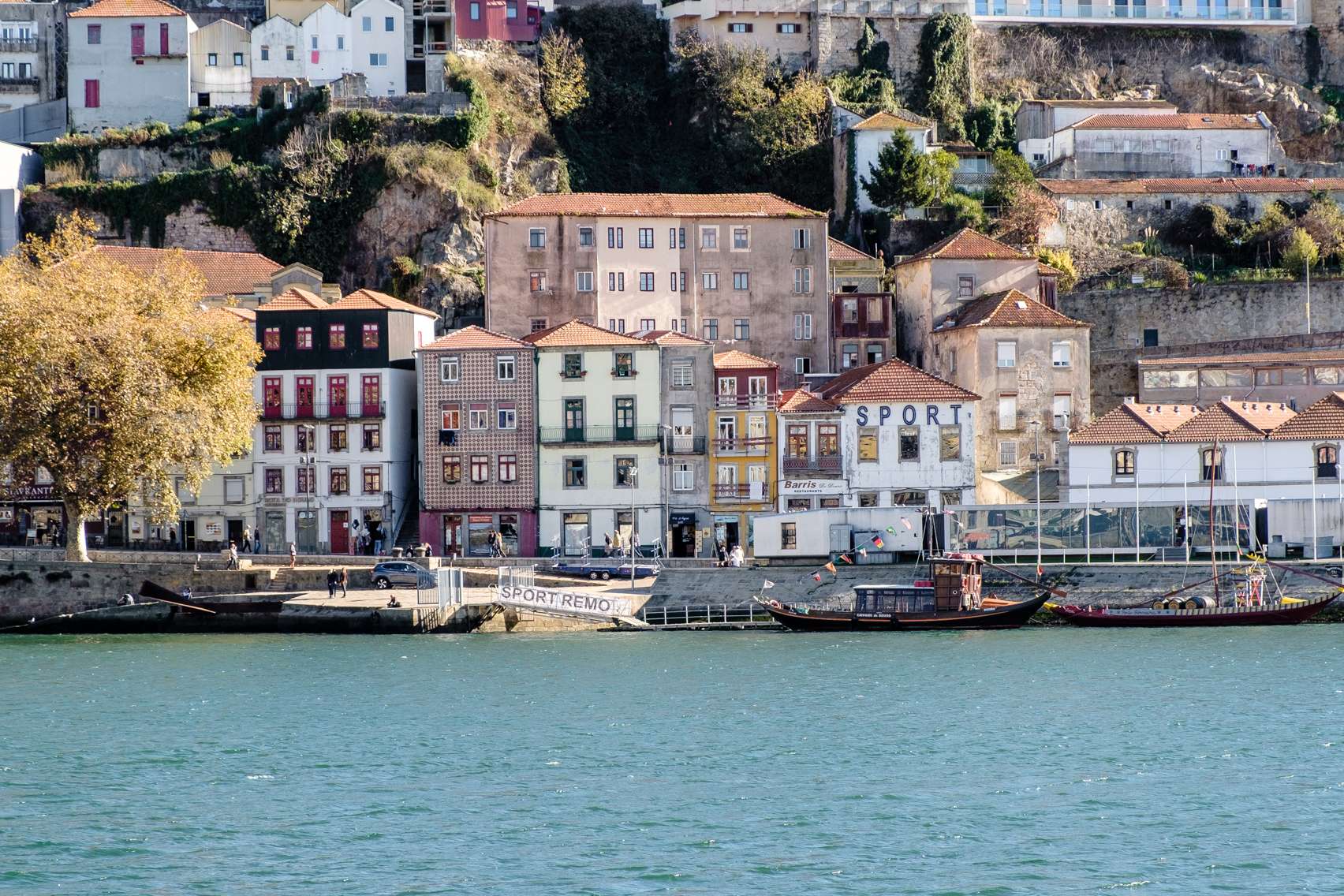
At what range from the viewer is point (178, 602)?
58.6 meters

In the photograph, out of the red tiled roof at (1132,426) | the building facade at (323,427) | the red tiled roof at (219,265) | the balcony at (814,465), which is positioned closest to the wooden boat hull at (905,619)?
the red tiled roof at (1132,426)

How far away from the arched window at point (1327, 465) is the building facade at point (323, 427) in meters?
27.8

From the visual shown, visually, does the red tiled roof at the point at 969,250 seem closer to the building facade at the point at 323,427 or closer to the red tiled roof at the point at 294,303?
the building facade at the point at 323,427

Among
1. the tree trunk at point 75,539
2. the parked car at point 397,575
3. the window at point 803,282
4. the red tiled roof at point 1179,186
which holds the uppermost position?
the red tiled roof at point 1179,186

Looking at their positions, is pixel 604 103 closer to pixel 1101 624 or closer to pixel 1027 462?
pixel 1027 462

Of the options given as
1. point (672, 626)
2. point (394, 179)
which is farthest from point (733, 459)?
point (394, 179)

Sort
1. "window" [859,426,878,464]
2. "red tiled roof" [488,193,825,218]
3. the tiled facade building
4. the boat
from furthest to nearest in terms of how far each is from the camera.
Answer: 1. "red tiled roof" [488,193,825,218]
2. the tiled facade building
3. "window" [859,426,878,464]
4. the boat

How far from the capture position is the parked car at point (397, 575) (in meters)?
59.4

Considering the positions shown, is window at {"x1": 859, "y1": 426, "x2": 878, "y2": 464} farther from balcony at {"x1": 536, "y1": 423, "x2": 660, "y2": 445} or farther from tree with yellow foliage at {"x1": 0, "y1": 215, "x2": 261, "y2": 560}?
tree with yellow foliage at {"x1": 0, "y1": 215, "x2": 261, "y2": 560}

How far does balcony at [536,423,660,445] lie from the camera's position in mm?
66125

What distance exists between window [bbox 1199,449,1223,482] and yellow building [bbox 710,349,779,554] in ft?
41.3

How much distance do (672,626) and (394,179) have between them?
90.2 feet

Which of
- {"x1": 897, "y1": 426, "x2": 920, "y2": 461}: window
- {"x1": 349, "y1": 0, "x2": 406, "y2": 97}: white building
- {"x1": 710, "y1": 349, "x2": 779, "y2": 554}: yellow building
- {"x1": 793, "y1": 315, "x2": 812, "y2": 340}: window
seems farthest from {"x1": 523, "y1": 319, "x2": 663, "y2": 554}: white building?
{"x1": 349, "y1": 0, "x2": 406, "y2": 97}: white building

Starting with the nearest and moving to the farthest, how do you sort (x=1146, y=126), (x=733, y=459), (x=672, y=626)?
(x=672, y=626), (x=733, y=459), (x=1146, y=126)
